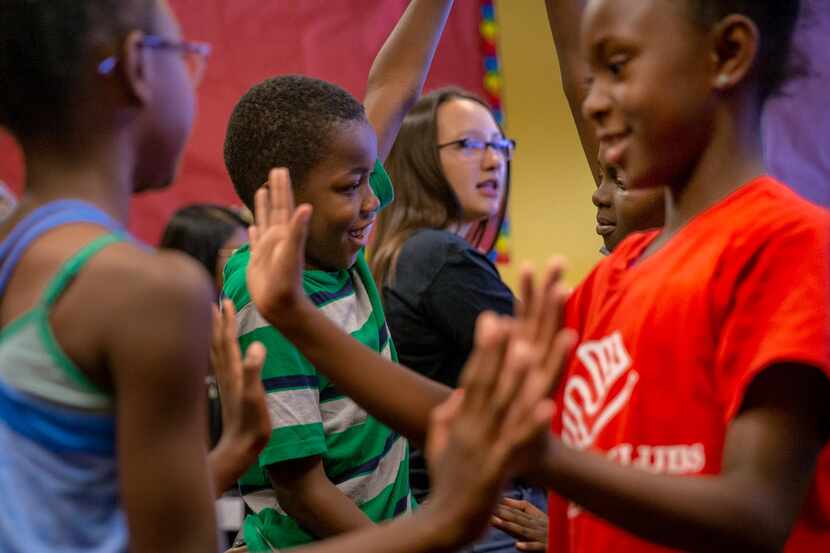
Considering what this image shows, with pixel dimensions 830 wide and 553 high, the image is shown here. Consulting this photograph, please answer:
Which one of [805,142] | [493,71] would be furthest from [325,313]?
[805,142]

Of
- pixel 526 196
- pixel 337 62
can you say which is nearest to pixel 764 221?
pixel 337 62

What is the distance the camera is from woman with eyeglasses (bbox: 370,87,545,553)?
2.05 meters

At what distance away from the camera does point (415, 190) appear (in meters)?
2.49

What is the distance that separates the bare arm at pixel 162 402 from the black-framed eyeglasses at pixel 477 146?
1.74 metres

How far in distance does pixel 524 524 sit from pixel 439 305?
652mm

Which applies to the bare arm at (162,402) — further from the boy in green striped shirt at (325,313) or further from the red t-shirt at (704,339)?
the boy in green striped shirt at (325,313)

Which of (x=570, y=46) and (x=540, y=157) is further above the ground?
(x=570, y=46)

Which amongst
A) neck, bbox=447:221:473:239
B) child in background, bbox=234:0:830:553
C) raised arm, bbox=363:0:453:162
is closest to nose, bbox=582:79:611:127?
child in background, bbox=234:0:830:553

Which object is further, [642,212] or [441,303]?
[441,303]

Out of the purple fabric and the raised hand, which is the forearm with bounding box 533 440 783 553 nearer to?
the raised hand

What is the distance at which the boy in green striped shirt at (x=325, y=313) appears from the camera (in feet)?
4.84

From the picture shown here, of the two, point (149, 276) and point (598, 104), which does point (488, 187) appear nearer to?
point (598, 104)

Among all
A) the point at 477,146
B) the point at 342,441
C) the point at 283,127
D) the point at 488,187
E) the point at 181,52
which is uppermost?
the point at 181,52

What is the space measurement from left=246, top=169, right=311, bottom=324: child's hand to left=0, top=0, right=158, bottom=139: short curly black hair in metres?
0.25
